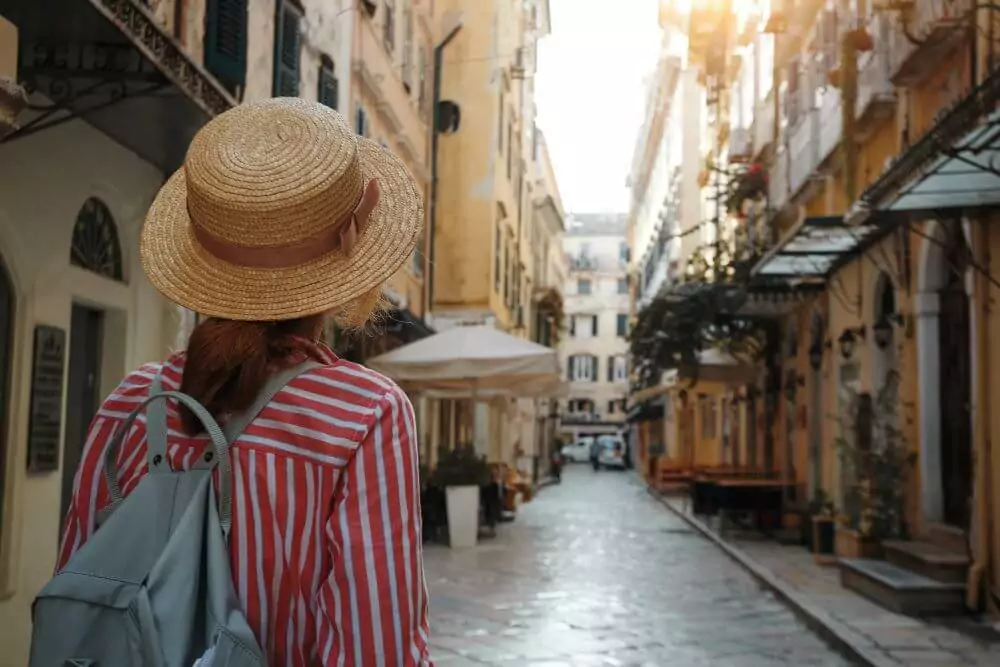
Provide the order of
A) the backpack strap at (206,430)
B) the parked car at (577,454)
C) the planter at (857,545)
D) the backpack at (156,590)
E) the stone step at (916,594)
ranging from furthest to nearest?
the parked car at (577,454)
the planter at (857,545)
the stone step at (916,594)
the backpack strap at (206,430)
the backpack at (156,590)

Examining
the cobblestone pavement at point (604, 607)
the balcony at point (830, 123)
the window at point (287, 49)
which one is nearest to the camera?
the cobblestone pavement at point (604, 607)

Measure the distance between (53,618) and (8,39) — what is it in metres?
3.78

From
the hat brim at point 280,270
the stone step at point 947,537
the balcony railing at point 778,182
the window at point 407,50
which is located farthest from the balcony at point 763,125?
the hat brim at point 280,270

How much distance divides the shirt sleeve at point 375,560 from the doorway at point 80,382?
7228 mm

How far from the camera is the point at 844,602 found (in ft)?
37.0

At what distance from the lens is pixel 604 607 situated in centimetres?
1146

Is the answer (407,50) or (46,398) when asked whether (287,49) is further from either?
(407,50)

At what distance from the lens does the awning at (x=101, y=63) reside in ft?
18.9

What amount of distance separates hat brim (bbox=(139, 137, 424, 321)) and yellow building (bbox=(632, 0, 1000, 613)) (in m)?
7.09

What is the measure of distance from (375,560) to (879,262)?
14.5 metres

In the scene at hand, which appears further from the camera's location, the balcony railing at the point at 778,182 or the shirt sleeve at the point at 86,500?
the balcony railing at the point at 778,182

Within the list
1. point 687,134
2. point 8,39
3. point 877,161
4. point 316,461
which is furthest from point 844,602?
point 687,134

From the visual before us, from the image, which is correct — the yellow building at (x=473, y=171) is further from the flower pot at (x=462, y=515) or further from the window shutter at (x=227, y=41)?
the window shutter at (x=227, y=41)

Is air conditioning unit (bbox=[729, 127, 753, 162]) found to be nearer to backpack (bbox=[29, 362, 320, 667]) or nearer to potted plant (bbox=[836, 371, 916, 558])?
potted plant (bbox=[836, 371, 916, 558])
